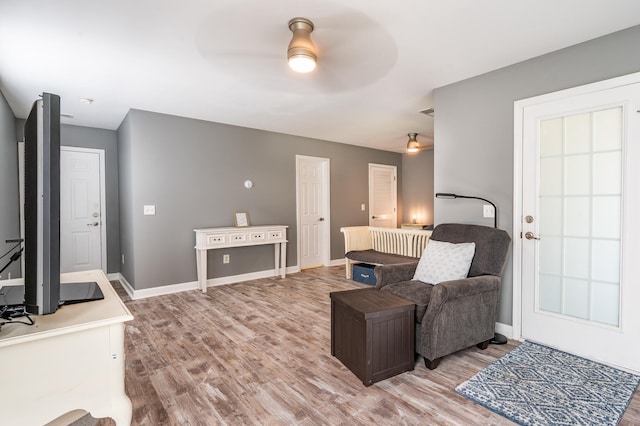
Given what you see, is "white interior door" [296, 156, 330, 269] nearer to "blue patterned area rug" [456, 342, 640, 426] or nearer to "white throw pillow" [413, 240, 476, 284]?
"white throw pillow" [413, 240, 476, 284]

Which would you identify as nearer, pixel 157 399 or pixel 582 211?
pixel 157 399

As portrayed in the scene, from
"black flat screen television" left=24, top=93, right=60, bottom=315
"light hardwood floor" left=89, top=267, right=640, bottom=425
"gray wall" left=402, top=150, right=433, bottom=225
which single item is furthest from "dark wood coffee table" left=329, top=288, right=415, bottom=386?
"gray wall" left=402, top=150, right=433, bottom=225

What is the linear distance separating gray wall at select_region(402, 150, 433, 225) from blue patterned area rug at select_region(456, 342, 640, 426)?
15.0 ft

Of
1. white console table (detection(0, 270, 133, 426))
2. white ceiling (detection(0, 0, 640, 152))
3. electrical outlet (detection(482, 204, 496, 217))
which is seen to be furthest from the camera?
electrical outlet (detection(482, 204, 496, 217))

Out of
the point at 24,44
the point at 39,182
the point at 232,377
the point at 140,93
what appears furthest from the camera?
the point at 140,93

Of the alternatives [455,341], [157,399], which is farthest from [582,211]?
[157,399]

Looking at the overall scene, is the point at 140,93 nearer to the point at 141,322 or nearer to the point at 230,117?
the point at 230,117

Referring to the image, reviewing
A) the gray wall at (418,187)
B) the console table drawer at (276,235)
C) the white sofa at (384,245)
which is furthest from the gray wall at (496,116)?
the gray wall at (418,187)

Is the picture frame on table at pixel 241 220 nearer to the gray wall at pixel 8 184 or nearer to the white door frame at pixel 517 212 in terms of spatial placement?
the gray wall at pixel 8 184

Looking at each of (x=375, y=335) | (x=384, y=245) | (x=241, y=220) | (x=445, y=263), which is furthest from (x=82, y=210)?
(x=445, y=263)

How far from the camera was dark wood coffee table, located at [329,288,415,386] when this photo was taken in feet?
6.76

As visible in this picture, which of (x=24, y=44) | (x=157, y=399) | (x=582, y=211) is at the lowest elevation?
(x=157, y=399)

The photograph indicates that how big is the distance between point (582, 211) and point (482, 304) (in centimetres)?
106

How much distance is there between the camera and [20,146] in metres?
4.39
